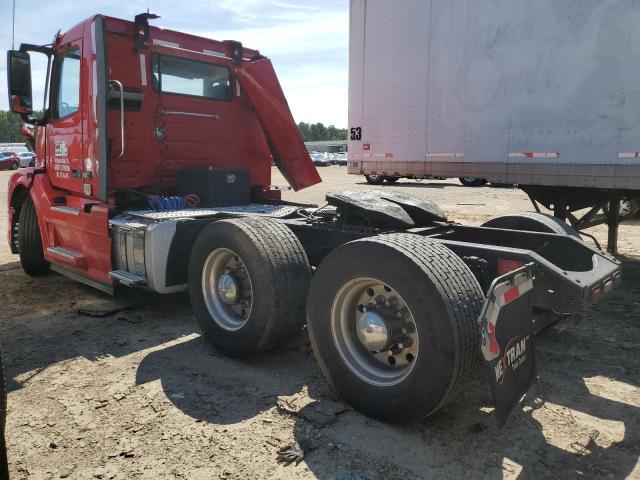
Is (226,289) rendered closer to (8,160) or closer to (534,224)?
(534,224)

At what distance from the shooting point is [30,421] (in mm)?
2982

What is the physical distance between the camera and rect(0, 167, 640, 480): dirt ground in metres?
2.52

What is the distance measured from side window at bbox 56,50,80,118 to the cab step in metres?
1.82

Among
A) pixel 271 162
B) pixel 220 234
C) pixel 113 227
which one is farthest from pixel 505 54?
pixel 113 227

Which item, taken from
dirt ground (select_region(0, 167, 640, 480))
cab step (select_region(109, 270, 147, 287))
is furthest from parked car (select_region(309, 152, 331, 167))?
dirt ground (select_region(0, 167, 640, 480))

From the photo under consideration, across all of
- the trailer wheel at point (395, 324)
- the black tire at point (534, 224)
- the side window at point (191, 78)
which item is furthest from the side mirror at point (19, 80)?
the black tire at point (534, 224)

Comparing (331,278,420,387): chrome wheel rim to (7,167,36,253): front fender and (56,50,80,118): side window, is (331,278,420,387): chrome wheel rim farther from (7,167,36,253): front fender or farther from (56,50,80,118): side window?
(7,167,36,253): front fender

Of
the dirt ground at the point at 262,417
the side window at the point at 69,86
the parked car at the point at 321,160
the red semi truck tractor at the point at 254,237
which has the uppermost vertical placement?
the parked car at the point at 321,160

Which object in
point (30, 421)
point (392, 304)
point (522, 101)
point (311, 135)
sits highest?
point (311, 135)

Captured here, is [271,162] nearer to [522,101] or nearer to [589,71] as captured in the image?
[522,101]

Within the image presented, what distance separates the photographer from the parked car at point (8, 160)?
37906 mm

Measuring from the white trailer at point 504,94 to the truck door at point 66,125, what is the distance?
3850mm

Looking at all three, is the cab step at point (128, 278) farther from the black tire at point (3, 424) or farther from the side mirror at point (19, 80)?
the black tire at point (3, 424)

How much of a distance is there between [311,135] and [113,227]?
146m
